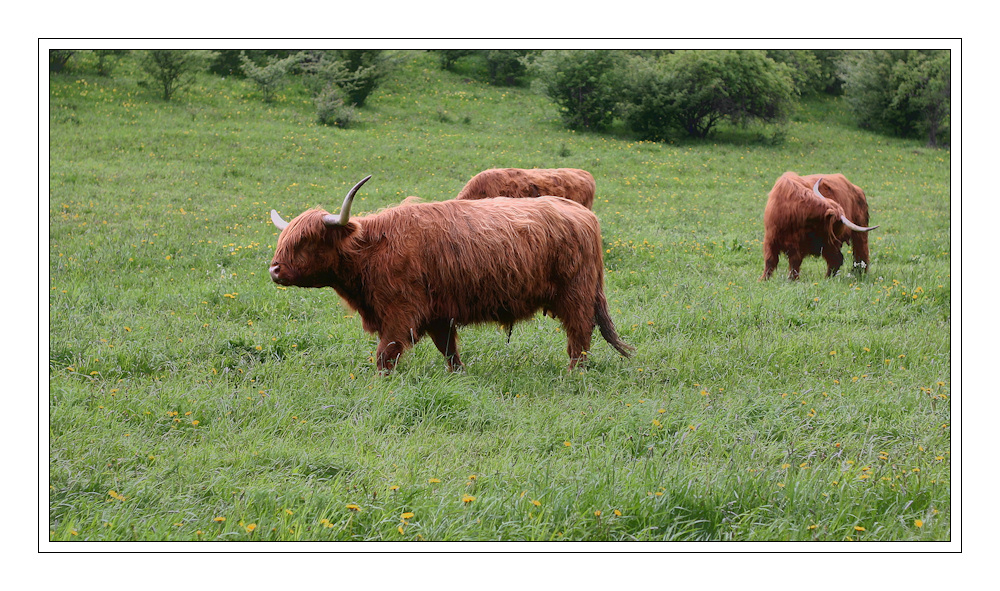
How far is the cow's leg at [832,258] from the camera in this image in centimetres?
1013

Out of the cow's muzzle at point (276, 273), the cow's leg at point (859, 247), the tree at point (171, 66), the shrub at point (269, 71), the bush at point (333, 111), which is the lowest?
the cow's muzzle at point (276, 273)

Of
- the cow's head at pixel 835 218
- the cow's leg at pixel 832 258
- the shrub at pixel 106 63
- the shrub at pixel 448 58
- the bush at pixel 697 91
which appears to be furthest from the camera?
the shrub at pixel 448 58

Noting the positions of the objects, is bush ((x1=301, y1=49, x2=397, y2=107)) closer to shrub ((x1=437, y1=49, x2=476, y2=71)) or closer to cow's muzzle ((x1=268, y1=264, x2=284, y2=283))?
shrub ((x1=437, y1=49, x2=476, y2=71))

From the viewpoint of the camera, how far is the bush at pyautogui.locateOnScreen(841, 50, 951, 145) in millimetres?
25875

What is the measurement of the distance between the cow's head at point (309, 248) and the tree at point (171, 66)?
1782 centimetres

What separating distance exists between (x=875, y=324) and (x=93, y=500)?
6949 mm

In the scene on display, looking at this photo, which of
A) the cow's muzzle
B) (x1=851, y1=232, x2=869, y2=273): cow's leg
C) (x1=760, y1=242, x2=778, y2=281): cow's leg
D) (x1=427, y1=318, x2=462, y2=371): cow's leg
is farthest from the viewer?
(x1=851, y1=232, x2=869, y2=273): cow's leg

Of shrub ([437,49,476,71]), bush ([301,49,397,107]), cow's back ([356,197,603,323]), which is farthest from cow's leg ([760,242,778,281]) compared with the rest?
shrub ([437,49,476,71])

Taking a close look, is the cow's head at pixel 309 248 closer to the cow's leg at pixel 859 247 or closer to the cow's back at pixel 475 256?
the cow's back at pixel 475 256

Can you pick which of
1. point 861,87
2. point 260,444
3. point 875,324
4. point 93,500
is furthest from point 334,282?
point 861,87

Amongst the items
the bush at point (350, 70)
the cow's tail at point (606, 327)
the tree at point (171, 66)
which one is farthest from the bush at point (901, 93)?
the cow's tail at point (606, 327)

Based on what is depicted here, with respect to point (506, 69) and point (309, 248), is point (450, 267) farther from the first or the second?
point (506, 69)

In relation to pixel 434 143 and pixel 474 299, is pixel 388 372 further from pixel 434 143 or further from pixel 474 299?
pixel 434 143

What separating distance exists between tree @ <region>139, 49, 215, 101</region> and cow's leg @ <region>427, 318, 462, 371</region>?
18.1 metres
